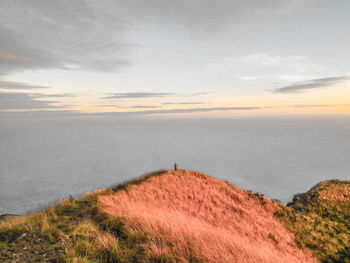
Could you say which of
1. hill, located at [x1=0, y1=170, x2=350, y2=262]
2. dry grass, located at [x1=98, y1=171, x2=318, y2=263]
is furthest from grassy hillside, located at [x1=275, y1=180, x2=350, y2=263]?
dry grass, located at [x1=98, y1=171, x2=318, y2=263]

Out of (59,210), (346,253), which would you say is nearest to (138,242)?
(59,210)

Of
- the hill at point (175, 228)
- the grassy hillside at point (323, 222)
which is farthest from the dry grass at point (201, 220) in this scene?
the grassy hillside at point (323, 222)

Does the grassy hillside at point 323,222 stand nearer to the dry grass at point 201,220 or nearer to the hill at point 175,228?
the hill at point 175,228

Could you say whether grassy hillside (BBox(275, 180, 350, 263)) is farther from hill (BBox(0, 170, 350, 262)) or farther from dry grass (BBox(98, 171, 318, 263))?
dry grass (BBox(98, 171, 318, 263))

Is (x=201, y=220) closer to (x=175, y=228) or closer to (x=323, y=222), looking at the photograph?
(x=175, y=228)

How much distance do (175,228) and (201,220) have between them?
4.19 metres

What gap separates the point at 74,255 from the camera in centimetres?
482

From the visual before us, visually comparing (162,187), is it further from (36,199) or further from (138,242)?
(36,199)

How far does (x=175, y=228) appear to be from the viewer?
633cm

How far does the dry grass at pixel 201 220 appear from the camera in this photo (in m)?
5.41

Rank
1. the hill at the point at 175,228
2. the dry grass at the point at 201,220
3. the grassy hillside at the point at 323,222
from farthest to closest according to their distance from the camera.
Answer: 1. the grassy hillside at the point at 323,222
2. the dry grass at the point at 201,220
3. the hill at the point at 175,228

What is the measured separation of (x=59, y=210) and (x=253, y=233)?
31.8ft

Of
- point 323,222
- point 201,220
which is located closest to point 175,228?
point 201,220

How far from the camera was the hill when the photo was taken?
5.17 meters
